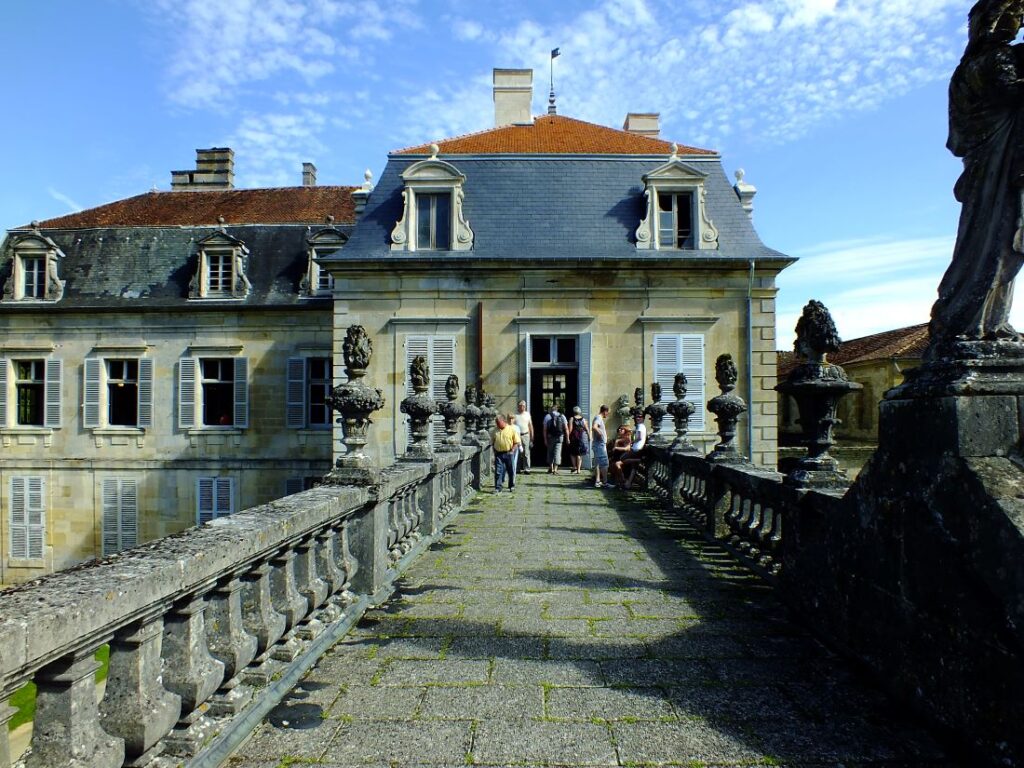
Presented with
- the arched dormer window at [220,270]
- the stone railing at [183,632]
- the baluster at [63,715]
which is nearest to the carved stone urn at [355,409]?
the stone railing at [183,632]

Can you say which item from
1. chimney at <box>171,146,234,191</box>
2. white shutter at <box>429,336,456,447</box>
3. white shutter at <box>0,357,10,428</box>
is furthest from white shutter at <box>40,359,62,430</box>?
white shutter at <box>429,336,456,447</box>

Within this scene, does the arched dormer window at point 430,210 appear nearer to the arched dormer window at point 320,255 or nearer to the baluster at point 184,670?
the arched dormer window at point 320,255

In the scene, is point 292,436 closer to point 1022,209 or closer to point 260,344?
point 260,344

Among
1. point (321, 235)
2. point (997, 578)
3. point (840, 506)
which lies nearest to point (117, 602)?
point (997, 578)

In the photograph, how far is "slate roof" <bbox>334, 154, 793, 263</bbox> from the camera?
17.5m

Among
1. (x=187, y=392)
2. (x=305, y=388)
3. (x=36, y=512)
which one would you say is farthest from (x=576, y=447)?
(x=36, y=512)

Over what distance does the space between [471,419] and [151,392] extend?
39.2ft

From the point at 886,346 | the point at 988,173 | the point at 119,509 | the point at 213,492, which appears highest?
the point at 886,346

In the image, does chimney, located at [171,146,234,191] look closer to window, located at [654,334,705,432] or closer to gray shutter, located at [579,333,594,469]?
gray shutter, located at [579,333,594,469]

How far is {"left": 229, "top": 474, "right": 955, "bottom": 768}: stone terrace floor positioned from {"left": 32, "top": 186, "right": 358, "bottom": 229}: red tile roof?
2016 centimetres

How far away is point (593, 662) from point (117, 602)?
2452mm

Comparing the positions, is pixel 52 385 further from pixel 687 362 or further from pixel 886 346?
pixel 886 346

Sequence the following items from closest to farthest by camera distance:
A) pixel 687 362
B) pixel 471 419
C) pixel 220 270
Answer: pixel 471 419
pixel 687 362
pixel 220 270

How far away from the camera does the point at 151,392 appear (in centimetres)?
2091
